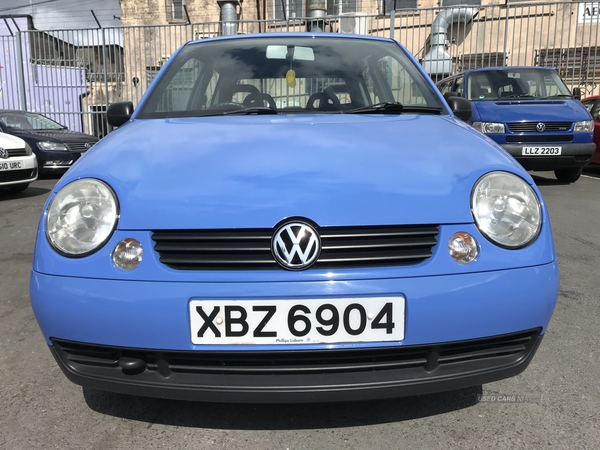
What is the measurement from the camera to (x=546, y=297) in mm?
1723

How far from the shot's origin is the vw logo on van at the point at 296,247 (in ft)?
5.26

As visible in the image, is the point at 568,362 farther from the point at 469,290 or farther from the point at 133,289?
the point at 133,289

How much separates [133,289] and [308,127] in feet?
3.15

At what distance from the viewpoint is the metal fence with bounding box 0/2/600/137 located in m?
13.8

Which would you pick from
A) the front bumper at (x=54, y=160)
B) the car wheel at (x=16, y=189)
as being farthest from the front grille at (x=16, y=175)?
the front bumper at (x=54, y=160)

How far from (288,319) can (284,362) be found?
0.47 feet

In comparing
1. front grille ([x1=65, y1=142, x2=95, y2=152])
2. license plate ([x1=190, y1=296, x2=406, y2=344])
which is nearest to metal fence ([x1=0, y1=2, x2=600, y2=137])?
front grille ([x1=65, y1=142, x2=95, y2=152])

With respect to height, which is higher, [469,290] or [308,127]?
[308,127]

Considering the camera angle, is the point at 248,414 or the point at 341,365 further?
the point at 248,414

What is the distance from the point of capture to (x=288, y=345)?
62.9 inches

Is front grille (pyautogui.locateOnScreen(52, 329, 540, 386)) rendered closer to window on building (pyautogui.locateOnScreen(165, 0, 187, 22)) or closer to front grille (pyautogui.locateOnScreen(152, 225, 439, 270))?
front grille (pyautogui.locateOnScreen(152, 225, 439, 270))

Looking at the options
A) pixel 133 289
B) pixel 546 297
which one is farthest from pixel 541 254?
pixel 133 289

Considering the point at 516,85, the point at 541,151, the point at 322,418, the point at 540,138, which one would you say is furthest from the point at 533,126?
the point at 322,418

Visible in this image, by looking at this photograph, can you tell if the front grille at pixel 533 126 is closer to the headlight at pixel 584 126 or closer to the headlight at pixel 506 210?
the headlight at pixel 584 126
